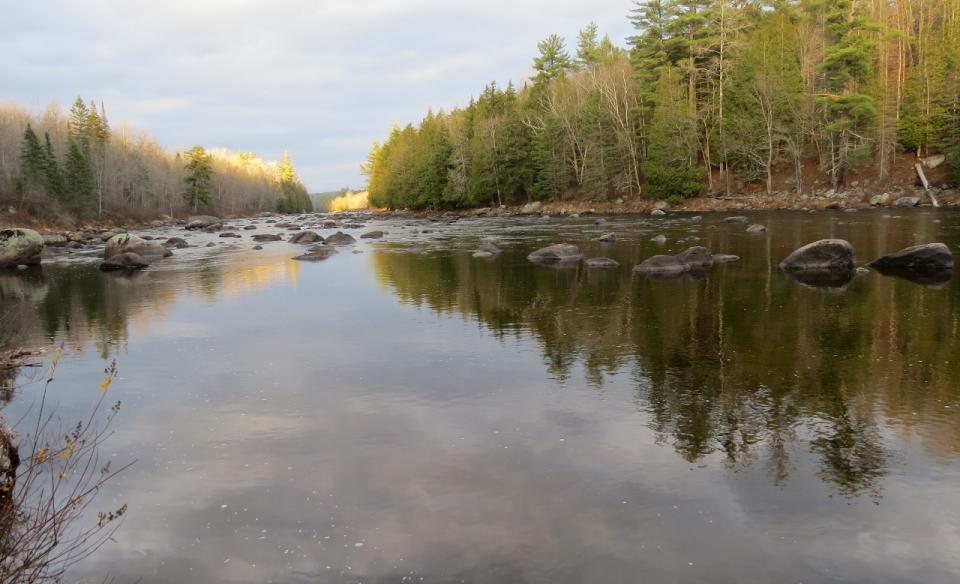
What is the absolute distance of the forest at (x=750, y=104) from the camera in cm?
4878

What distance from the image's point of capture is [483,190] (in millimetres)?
74875

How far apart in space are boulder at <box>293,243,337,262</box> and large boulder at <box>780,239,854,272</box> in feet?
67.7

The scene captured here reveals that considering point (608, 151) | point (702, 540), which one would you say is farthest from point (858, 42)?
point (702, 540)

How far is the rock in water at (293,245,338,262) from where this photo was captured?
29.4 metres

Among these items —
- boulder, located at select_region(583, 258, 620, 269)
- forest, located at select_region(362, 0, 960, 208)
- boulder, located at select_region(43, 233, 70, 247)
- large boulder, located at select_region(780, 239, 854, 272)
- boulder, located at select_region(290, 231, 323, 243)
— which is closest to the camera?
large boulder, located at select_region(780, 239, 854, 272)

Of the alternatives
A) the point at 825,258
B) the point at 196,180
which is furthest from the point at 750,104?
the point at 196,180

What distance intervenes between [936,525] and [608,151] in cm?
5596

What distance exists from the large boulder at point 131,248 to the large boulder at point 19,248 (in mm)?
3067

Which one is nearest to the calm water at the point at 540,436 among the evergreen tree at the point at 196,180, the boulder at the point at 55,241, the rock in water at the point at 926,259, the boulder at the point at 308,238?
the rock in water at the point at 926,259

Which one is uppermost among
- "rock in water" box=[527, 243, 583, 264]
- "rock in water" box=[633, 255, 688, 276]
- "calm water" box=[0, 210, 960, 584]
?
"rock in water" box=[527, 243, 583, 264]

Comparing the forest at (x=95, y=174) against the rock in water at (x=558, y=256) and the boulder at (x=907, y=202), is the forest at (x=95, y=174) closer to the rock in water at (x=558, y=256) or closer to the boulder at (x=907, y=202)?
the rock in water at (x=558, y=256)

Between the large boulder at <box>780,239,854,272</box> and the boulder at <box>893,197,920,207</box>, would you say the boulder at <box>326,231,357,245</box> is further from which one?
the boulder at <box>893,197,920,207</box>

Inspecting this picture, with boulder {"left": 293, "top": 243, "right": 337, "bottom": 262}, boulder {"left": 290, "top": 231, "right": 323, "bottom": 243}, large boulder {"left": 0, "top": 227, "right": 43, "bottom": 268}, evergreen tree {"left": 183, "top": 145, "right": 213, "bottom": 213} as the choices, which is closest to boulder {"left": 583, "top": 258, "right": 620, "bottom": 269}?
boulder {"left": 293, "top": 243, "right": 337, "bottom": 262}

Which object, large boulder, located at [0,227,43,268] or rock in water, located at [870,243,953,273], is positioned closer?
rock in water, located at [870,243,953,273]
